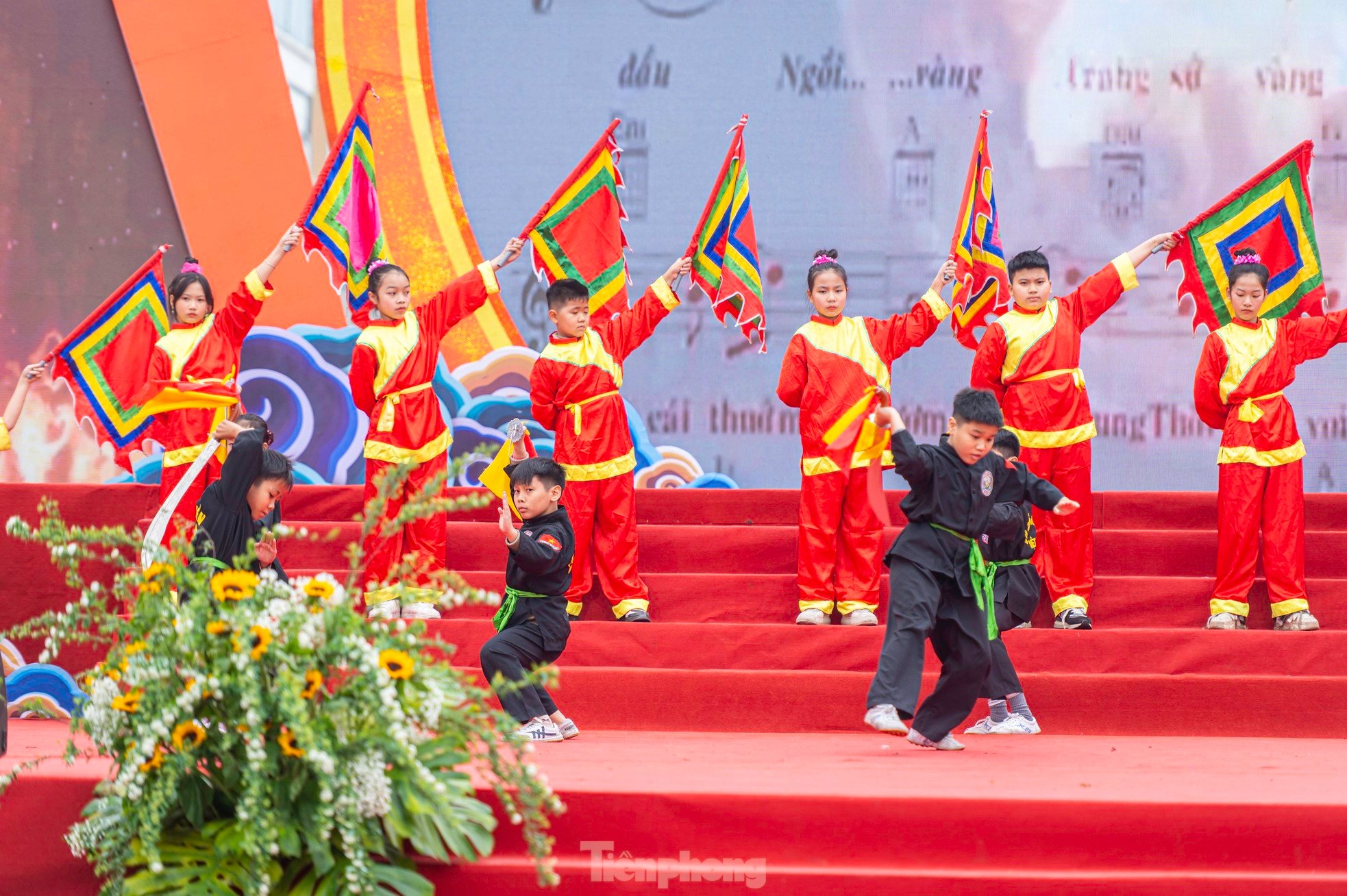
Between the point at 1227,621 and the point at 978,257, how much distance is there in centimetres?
189

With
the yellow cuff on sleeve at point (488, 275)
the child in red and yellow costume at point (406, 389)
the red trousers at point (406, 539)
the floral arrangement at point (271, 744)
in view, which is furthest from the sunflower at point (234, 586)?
the yellow cuff on sleeve at point (488, 275)

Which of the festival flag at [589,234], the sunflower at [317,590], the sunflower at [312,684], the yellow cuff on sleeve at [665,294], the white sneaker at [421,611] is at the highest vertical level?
the festival flag at [589,234]

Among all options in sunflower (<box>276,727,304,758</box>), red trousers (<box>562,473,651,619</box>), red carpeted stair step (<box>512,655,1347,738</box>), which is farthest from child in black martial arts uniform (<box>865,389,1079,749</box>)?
sunflower (<box>276,727,304,758</box>)

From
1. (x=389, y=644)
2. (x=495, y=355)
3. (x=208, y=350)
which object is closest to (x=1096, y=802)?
(x=389, y=644)

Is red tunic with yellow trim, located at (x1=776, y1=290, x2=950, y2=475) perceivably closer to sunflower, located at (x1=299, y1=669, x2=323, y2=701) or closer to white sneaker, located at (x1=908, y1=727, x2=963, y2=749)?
white sneaker, located at (x1=908, y1=727, x2=963, y2=749)

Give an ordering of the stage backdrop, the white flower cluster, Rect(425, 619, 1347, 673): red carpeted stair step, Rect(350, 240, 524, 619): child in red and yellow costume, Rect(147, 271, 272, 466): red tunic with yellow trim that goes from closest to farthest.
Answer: the white flower cluster
Rect(425, 619, 1347, 673): red carpeted stair step
Rect(350, 240, 524, 619): child in red and yellow costume
Rect(147, 271, 272, 466): red tunic with yellow trim
the stage backdrop

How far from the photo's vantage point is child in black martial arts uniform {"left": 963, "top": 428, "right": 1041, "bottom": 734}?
15.2ft

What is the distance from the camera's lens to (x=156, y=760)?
2979 mm

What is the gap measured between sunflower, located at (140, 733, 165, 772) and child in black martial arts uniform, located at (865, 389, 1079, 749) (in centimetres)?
212

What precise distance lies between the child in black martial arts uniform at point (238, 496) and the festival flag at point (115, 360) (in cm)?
238

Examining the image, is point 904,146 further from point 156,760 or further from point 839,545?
point 156,760

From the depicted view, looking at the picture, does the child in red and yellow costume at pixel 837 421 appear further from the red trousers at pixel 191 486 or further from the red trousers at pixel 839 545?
the red trousers at pixel 191 486

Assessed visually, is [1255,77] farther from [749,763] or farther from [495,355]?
[749,763]

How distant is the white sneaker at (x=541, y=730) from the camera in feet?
14.4
